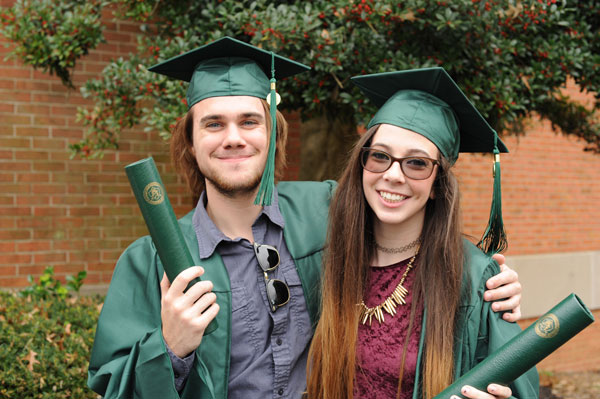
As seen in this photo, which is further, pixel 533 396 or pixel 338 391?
pixel 338 391

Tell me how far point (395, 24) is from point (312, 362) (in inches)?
79.1

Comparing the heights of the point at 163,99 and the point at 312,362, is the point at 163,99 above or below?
above

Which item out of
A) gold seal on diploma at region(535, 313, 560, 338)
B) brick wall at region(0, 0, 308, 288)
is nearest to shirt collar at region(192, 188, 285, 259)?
gold seal on diploma at region(535, 313, 560, 338)

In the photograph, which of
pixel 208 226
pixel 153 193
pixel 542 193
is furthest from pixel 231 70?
pixel 542 193

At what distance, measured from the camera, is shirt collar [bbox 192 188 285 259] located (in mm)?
2039

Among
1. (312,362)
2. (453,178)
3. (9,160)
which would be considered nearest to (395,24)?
(453,178)

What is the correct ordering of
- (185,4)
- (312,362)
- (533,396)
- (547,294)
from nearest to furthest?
1. (533,396)
2. (312,362)
3. (185,4)
4. (547,294)

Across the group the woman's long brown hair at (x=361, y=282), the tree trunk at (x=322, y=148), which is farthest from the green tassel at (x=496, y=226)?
the tree trunk at (x=322, y=148)

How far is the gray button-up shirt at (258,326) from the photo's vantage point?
1.96 metres

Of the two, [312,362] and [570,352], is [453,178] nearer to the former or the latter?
[312,362]

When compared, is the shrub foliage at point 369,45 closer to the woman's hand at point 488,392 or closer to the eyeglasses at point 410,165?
the eyeglasses at point 410,165

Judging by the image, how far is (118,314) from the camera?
1.92 m

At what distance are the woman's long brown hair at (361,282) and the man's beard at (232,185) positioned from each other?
33 cm

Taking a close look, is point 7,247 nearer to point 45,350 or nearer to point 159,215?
point 45,350
